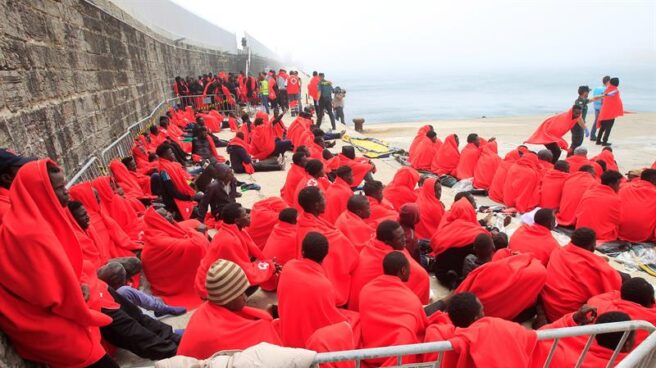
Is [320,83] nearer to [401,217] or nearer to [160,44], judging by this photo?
[160,44]

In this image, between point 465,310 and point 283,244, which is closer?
point 465,310

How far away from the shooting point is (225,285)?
244 centimetres

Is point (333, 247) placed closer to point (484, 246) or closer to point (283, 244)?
point (283, 244)

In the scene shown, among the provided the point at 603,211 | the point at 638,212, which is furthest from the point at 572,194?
the point at 638,212

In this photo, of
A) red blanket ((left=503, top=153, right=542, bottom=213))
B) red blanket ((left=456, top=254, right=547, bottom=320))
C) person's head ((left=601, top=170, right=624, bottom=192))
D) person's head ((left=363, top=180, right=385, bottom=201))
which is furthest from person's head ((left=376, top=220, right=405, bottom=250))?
red blanket ((left=503, top=153, right=542, bottom=213))

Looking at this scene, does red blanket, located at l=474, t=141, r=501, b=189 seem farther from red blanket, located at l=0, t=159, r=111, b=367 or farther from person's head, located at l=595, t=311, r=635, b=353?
red blanket, located at l=0, t=159, r=111, b=367

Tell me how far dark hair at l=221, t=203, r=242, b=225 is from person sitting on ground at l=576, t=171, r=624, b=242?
4.59 meters

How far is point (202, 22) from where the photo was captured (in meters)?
24.8

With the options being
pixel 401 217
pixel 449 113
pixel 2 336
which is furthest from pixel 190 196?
pixel 449 113

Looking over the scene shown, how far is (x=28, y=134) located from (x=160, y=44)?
11.4 metres

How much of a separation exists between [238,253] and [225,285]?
1.53m

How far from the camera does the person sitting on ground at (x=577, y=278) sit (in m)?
3.49

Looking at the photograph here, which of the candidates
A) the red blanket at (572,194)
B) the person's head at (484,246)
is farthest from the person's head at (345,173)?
the red blanket at (572,194)

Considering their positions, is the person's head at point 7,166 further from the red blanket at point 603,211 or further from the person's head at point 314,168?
the red blanket at point 603,211
